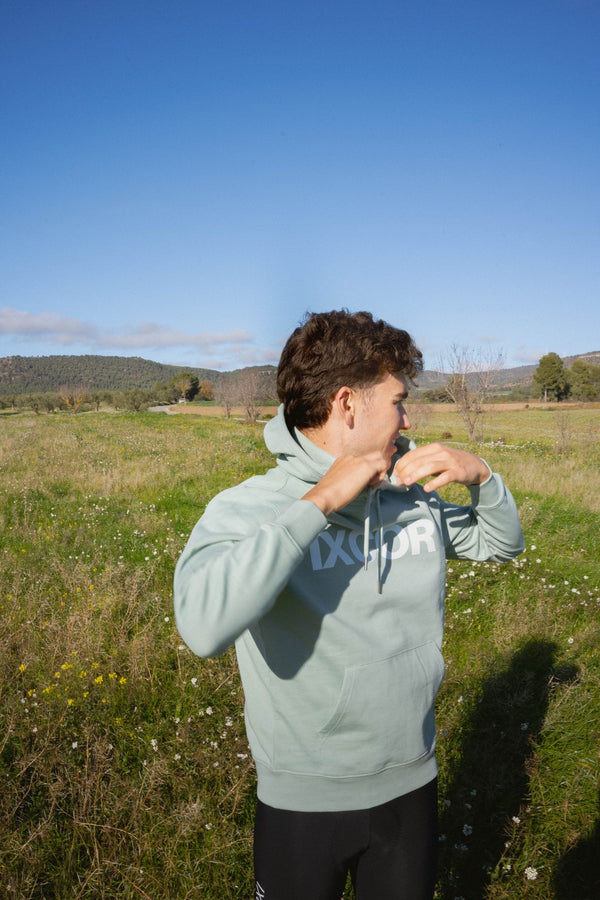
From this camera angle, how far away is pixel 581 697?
3.41 metres

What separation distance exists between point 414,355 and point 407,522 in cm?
61

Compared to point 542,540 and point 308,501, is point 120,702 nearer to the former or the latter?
point 308,501

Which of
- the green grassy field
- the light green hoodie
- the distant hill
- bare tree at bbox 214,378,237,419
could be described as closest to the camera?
the light green hoodie

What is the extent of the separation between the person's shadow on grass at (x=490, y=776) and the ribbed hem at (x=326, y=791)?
149 cm

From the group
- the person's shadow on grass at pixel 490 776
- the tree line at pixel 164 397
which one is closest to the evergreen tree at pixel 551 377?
the tree line at pixel 164 397

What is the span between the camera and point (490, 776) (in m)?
2.94

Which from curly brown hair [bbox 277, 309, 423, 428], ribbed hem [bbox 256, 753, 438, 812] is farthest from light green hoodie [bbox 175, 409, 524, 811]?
curly brown hair [bbox 277, 309, 423, 428]

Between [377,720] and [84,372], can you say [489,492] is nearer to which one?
[377,720]

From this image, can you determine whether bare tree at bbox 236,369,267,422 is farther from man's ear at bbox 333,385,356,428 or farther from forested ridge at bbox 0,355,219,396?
forested ridge at bbox 0,355,219,396

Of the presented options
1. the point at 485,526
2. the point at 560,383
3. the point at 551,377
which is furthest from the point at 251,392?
the point at 560,383

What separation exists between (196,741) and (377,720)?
215 cm

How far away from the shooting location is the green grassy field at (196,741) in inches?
96.5

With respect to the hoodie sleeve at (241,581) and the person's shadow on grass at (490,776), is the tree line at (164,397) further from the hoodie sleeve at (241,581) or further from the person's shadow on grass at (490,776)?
the hoodie sleeve at (241,581)

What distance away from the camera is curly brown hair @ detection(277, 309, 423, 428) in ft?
5.39
